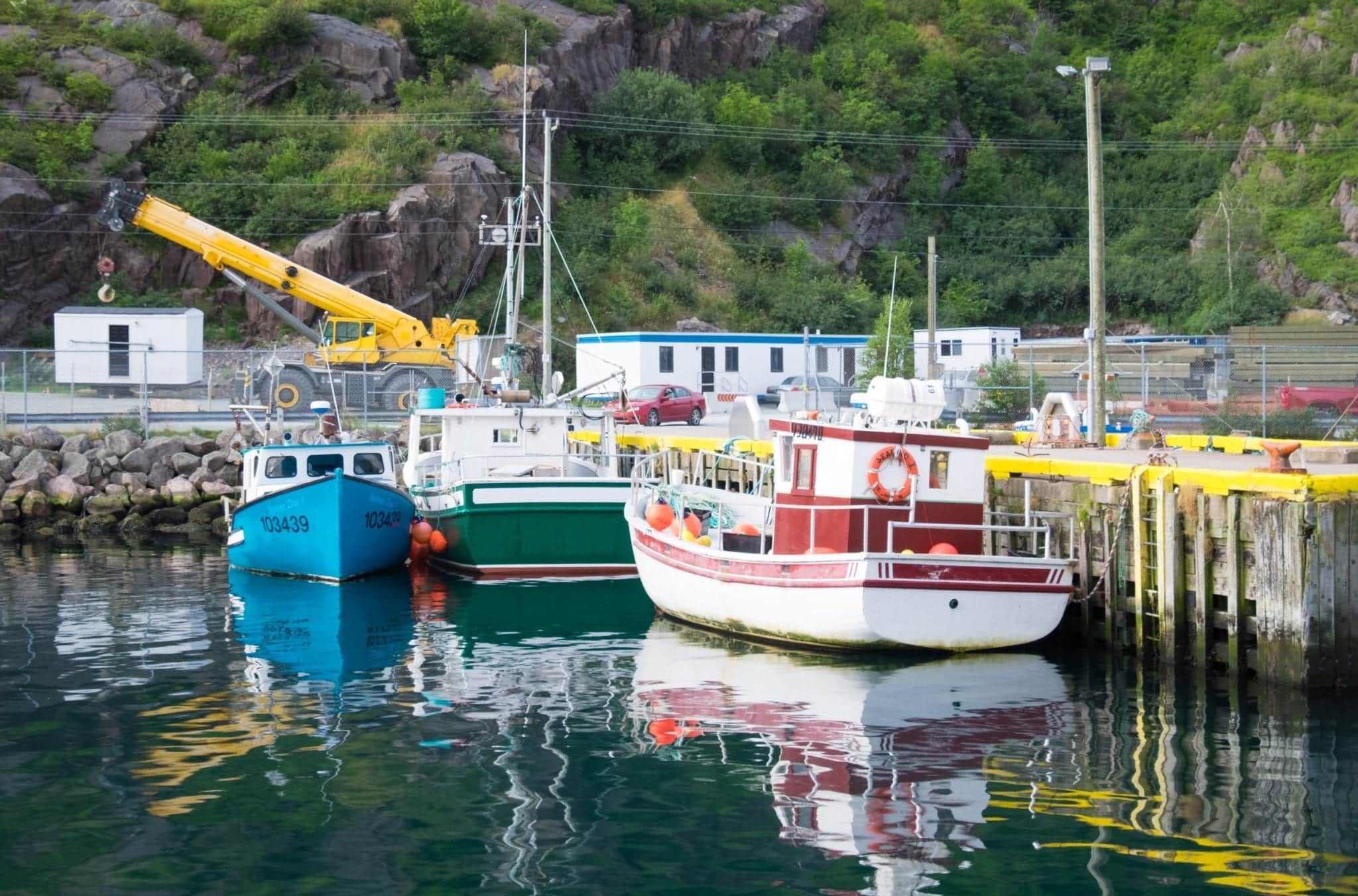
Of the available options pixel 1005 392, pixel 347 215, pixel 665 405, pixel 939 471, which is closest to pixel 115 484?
pixel 665 405

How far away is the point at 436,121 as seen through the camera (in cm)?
6247

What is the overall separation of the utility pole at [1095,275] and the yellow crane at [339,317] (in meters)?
23.1

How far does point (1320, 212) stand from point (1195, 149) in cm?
953

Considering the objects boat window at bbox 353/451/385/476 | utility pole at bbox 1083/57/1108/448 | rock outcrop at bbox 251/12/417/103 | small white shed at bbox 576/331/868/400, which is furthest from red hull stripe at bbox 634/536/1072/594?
rock outcrop at bbox 251/12/417/103

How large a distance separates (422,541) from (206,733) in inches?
511

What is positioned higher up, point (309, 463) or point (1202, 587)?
point (309, 463)

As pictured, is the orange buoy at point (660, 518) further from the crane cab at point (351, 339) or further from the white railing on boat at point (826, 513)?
the crane cab at point (351, 339)

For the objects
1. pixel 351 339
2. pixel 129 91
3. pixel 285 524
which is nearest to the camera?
pixel 285 524

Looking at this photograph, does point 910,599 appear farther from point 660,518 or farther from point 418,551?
point 418,551

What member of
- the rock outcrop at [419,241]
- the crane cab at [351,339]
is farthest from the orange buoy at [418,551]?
the rock outcrop at [419,241]

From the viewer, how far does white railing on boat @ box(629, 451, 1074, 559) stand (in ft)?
60.0

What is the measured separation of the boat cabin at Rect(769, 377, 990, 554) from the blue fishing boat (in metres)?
8.92

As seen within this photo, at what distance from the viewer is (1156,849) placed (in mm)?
10727

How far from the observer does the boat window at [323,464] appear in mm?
27078
